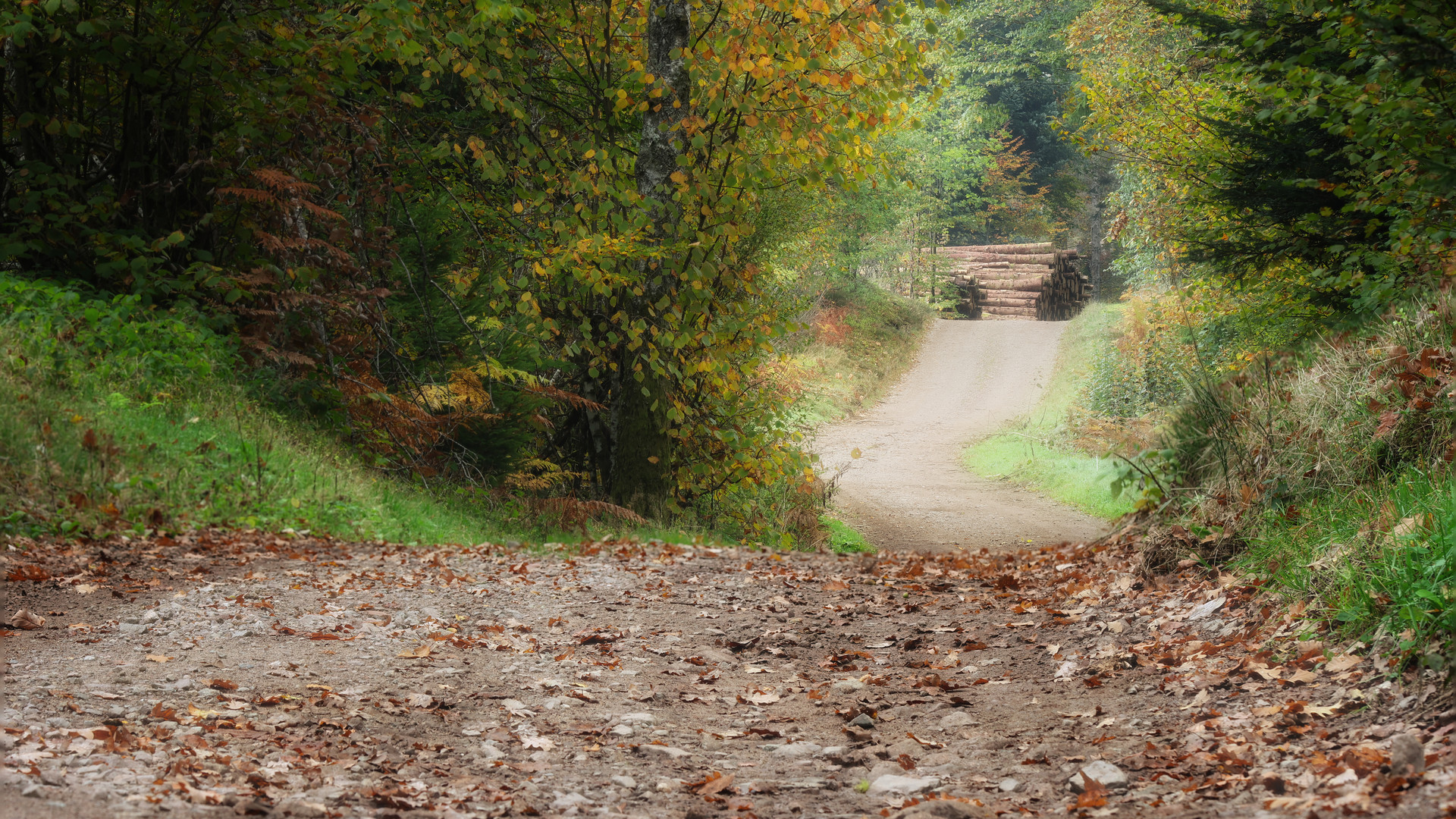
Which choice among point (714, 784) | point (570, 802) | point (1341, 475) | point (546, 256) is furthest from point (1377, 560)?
point (546, 256)

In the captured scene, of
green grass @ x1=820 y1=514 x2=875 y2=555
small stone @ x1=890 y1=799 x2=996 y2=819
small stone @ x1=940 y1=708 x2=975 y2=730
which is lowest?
green grass @ x1=820 y1=514 x2=875 y2=555

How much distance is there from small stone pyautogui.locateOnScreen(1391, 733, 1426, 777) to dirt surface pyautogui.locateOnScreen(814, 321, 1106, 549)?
909 cm

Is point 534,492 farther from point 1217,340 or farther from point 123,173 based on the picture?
point 1217,340

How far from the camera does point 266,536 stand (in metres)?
6.82

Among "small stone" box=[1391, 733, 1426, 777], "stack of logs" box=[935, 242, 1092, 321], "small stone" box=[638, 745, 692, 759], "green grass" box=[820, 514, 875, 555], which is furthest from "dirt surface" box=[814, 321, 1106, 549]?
"small stone" box=[1391, 733, 1426, 777]

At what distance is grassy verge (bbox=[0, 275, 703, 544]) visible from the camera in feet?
20.4

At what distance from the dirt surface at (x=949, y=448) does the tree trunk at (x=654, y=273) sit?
3.95 metres

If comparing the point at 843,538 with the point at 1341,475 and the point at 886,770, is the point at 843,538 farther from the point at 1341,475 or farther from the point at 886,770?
the point at 886,770

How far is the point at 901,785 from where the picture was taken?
3.16m

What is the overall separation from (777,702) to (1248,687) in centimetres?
188

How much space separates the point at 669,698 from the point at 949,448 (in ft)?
54.9

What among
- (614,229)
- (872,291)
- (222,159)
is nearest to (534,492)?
(614,229)

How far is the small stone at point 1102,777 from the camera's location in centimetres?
298

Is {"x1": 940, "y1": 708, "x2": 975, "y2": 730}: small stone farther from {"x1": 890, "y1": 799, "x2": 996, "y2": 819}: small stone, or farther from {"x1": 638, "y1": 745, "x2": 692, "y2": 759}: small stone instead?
{"x1": 638, "y1": 745, "x2": 692, "y2": 759}: small stone
